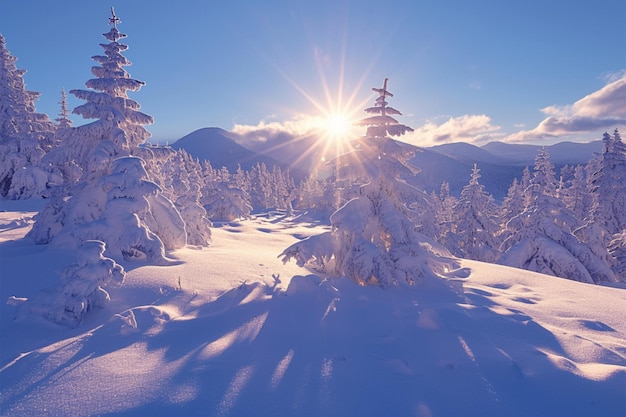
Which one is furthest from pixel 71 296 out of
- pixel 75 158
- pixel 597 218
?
pixel 597 218

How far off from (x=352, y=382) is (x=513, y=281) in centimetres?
911

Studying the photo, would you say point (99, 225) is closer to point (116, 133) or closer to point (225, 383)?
point (116, 133)

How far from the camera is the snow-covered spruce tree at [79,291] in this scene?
600 centimetres

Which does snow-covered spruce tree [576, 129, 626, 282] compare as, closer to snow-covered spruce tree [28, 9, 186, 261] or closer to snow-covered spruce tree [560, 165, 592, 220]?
snow-covered spruce tree [560, 165, 592, 220]

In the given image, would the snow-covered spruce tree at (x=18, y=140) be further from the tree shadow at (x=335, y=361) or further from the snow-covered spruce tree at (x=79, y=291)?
the tree shadow at (x=335, y=361)

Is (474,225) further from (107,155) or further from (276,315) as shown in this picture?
(107,155)

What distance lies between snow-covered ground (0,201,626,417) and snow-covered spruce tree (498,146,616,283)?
415 inches

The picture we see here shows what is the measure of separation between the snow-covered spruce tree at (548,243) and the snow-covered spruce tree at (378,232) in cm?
1197

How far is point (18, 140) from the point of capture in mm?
26141

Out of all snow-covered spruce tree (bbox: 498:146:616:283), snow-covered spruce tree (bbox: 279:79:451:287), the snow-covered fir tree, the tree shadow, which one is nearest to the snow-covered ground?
the tree shadow

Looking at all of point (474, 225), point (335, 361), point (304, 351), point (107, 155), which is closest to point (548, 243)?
point (474, 225)

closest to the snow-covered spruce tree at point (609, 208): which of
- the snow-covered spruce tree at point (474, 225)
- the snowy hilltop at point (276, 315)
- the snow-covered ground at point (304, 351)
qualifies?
the snow-covered spruce tree at point (474, 225)

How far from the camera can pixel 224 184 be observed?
4031cm

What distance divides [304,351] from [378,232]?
18.8 feet
